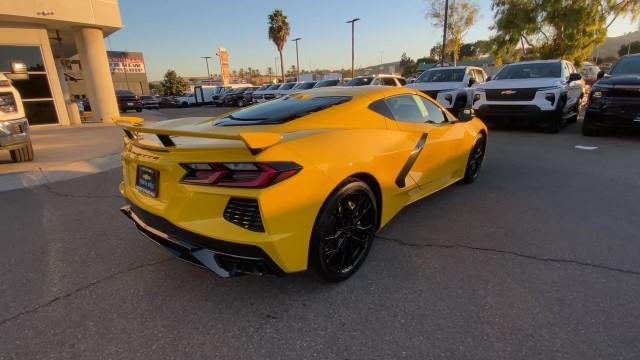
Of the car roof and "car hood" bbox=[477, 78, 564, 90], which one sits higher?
the car roof

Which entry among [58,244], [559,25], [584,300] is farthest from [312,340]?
[559,25]

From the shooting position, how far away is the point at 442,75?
11.9 m

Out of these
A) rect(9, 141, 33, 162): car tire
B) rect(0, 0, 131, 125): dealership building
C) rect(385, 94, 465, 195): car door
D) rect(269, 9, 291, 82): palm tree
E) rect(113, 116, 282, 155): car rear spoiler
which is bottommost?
rect(9, 141, 33, 162): car tire

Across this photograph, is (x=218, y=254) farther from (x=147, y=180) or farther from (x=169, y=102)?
(x=169, y=102)

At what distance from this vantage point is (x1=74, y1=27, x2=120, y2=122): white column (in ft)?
43.6

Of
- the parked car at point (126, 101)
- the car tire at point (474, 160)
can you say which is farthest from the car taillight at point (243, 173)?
the parked car at point (126, 101)

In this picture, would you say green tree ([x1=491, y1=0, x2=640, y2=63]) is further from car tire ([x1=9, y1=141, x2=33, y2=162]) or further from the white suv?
car tire ([x1=9, y1=141, x2=33, y2=162])

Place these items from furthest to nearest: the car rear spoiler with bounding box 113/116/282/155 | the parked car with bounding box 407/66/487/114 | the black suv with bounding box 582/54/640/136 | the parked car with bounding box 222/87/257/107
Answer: the parked car with bounding box 222/87/257/107 → the parked car with bounding box 407/66/487/114 → the black suv with bounding box 582/54/640/136 → the car rear spoiler with bounding box 113/116/282/155

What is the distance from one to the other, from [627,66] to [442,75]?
4720 mm

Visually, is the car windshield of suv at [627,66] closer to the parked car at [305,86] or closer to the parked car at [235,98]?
the parked car at [305,86]

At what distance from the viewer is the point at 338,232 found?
2.53 metres

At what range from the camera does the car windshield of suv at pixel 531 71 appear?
369 inches

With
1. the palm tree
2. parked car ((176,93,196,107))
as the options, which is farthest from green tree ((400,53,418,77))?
parked car ((176,93,196,107))

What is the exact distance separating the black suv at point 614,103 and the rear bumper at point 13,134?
37.5 feet
